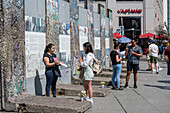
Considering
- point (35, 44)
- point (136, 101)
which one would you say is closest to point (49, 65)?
point (35, 44)

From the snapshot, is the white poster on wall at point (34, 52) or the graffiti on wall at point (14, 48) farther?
the white poster on wall at point (34, 52)

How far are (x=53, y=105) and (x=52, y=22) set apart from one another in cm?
407

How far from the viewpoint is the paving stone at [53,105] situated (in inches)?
263

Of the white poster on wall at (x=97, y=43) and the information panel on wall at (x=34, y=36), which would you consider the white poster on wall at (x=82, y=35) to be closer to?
the white poster on wall at (x=97, y=43)

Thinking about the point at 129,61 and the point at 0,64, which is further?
the point at 129,61

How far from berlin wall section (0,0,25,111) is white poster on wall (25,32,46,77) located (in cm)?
46

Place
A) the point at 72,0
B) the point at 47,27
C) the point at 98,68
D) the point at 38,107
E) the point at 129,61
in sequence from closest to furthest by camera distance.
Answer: the point at 38,107 → the point at 98,68 → the point at 47,27 → the point at 129,61 → the point at 72,0

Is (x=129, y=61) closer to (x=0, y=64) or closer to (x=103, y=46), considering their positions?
(x=0, y=64)

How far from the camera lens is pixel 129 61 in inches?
436

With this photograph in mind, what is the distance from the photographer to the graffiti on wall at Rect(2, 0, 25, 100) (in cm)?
734

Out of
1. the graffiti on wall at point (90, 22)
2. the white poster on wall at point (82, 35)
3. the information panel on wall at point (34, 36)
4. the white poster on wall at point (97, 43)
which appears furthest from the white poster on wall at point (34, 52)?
the white poster on wall at point (97, 43)

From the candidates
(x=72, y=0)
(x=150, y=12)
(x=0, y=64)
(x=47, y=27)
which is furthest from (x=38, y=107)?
(x=150, y=12)

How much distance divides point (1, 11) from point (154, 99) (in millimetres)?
5093

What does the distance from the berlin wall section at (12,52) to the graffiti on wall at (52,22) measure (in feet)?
6.24
